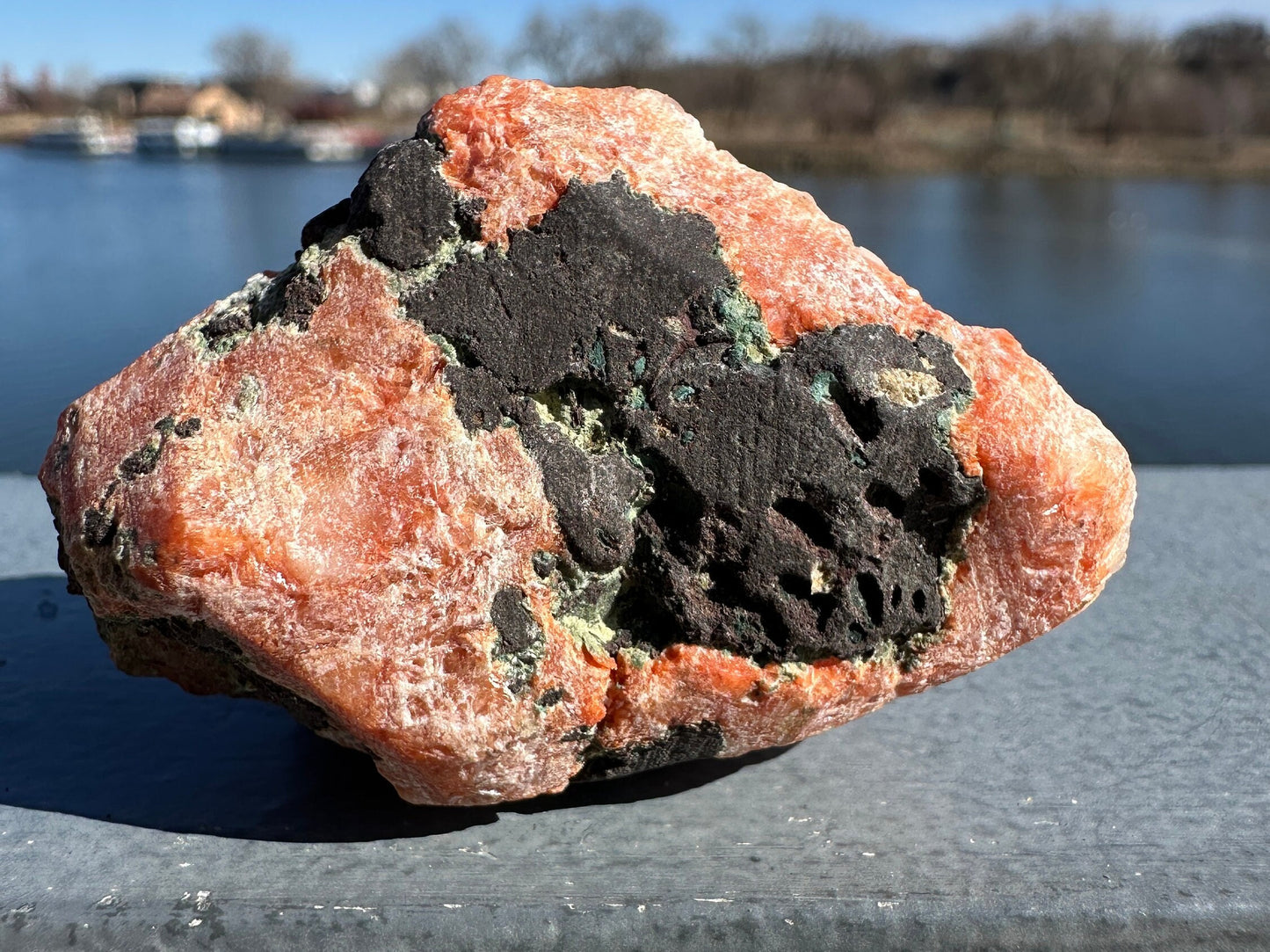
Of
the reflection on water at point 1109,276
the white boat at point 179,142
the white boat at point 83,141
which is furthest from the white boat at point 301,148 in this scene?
the reflection on water at point 1109,276

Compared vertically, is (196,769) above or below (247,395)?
below

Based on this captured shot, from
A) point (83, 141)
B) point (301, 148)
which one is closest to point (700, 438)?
point (301, 148)

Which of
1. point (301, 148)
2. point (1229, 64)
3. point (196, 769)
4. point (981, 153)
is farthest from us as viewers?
point (1229, 64)

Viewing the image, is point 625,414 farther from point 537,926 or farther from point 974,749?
point 974,749

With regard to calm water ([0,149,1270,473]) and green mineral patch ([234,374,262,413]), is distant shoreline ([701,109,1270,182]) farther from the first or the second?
green mineral patch ([234,374,262,413])

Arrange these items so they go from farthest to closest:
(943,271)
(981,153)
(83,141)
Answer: (83,141), (981,153), (943,271)

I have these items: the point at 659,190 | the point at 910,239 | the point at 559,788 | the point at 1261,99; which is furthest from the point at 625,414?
the point at 1261,99

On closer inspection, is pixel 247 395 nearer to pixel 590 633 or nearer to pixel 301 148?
pixel 590 633
